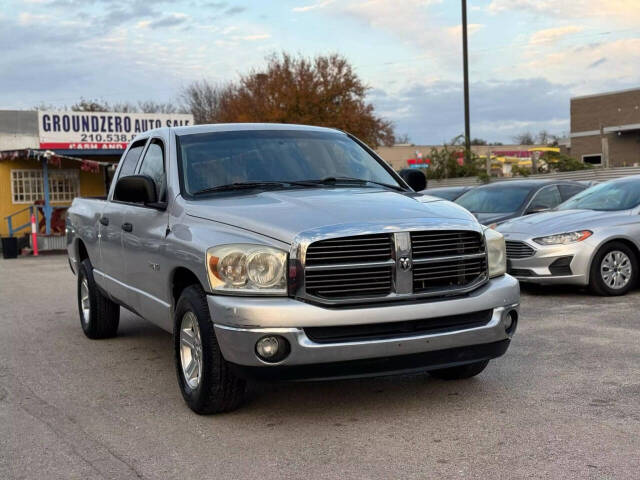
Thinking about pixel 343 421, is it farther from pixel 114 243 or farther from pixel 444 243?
pixel 114 243

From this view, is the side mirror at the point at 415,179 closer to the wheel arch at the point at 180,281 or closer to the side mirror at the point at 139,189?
the side mirror at the point at 139,189

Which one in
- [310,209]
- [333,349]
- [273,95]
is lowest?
[333,349]

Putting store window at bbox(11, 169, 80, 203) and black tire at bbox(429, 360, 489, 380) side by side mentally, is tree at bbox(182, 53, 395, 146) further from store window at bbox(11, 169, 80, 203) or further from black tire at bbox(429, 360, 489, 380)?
black tire at bbox(429, 360, 489, 380)

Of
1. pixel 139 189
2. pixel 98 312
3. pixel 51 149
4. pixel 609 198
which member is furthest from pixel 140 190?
pixel 51 149

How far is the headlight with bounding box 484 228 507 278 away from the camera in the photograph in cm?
530

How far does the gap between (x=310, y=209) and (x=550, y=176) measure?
59.8 ft

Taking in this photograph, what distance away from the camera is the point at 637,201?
10258mm

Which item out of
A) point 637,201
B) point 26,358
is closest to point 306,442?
point 26,358

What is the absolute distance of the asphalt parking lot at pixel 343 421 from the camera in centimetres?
418

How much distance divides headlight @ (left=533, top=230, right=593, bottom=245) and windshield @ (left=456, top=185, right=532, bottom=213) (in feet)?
9.49

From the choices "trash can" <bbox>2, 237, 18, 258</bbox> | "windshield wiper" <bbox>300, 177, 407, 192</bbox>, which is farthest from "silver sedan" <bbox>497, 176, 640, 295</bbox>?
"trash can" <bbox>2, 237, 18, 258</bbox>

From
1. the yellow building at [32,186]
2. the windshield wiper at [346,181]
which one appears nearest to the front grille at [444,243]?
the windshield wiper at [346,181]

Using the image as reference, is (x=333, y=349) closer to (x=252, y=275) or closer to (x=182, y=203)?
(x=252, y=275)

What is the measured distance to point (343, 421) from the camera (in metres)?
4.98
